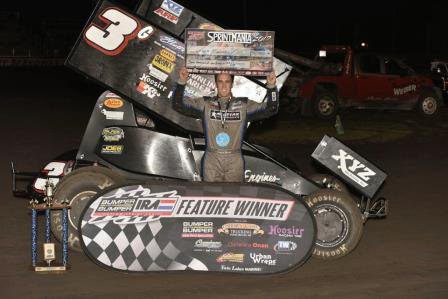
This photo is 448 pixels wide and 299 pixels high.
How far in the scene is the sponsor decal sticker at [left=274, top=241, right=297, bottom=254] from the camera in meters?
6.68

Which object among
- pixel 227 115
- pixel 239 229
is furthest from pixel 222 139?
pixel 239 229

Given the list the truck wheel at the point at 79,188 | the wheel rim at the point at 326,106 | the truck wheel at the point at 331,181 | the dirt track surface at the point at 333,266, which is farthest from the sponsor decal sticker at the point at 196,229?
the wheel rim at the point at 326,106

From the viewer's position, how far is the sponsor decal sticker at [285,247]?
6.68 metres

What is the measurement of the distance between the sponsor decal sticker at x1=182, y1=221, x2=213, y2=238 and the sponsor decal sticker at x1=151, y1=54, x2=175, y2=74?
5.13 ft

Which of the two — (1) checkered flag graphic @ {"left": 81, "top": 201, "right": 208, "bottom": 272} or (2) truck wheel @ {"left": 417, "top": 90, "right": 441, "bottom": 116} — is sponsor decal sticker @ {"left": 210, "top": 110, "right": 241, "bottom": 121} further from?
(2) truck wheel @ {"left": 417, "top": 90, "right": 441, "bottom": 116}

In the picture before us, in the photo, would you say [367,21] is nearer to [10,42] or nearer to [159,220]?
[10,42]

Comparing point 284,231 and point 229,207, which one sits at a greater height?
point 229,207

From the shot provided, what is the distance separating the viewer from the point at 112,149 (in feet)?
25.2

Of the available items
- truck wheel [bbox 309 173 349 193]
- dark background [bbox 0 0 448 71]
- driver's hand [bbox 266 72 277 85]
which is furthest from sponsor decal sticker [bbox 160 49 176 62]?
dark background [bbox 0 0 448 71]

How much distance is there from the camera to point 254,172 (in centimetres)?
766

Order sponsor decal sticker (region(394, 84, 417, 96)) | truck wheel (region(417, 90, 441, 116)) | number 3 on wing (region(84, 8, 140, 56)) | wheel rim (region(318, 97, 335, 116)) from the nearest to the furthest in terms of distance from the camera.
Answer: number 3 on wing (region(84, 8, 140, 56)), wheel rim (region(318, 97, 335, 116)), sponsor decal sticker (region(394, 84, 417, 96)), truck wheel (region(417, 90, 441, 116))

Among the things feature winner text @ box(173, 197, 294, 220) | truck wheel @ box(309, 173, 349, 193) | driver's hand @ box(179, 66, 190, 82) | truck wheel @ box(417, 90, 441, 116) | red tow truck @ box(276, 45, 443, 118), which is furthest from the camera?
truck wheel @ box(417, 90, 441, 116)

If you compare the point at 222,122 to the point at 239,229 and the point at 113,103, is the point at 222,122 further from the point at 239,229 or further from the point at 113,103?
the point at 113,103

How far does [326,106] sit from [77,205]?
1505 cm
